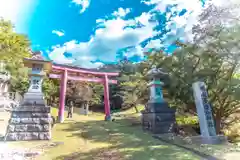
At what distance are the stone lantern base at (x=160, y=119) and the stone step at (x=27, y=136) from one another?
4.64 metres

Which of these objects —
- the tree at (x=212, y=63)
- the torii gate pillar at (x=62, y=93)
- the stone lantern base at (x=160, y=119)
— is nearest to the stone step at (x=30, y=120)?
the stone lantern base at (x=160, y=119)

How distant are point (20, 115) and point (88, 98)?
17823 millimetres

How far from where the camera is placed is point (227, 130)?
39.4 feet

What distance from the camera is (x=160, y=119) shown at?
8812 millimetres

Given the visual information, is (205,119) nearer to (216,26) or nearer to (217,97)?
(217,97)

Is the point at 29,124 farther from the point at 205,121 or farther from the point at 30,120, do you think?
the point at 205,121

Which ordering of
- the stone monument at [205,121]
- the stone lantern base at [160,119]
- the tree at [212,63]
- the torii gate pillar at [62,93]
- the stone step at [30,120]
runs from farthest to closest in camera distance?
the torii gate pillar at [62,93]
the stone lantern base at [160,119]
the tree at [212,63]
the stone step at [30,120]
the stone monument at [205,121]

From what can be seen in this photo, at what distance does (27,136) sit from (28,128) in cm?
31

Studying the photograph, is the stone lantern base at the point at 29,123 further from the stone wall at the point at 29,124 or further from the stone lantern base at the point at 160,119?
the stone lantern base at the point at 160,119

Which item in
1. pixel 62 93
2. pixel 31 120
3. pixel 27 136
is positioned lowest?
pixel 27 136

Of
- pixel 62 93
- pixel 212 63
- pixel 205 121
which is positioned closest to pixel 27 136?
pixel 62 93

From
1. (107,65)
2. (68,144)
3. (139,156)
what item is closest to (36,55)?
(68,144)

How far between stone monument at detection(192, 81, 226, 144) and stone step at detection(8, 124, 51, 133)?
236 inches

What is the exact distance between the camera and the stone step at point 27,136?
284 inches
